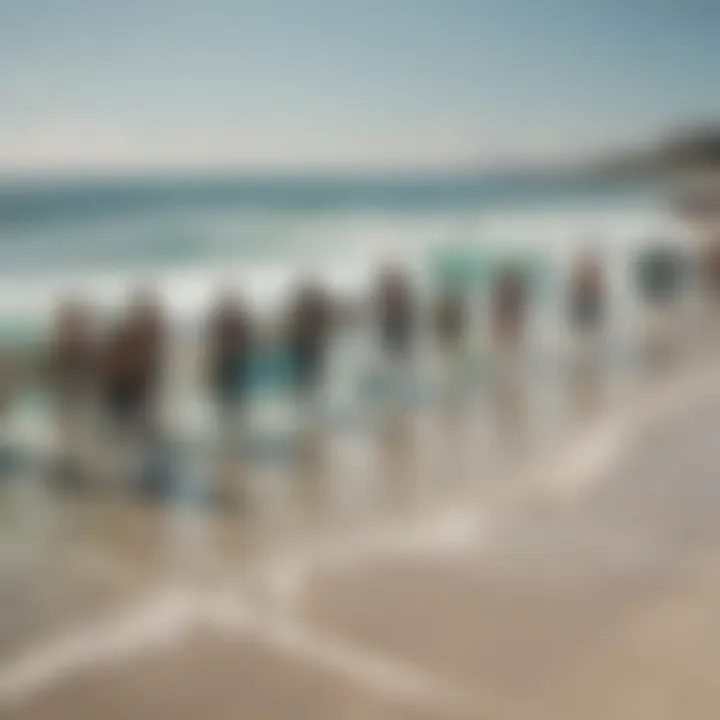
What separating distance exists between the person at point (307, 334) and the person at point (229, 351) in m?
0.14

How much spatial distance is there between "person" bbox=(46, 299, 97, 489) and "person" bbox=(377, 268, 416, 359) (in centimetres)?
70

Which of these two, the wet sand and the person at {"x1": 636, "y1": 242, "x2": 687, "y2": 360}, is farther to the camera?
the person at {"x1": 636, "y1": 242, "x2": 687, "y2": 360}

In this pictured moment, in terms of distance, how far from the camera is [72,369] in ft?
5.67

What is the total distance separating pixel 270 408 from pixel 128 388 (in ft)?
0.90

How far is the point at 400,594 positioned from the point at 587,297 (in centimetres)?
153

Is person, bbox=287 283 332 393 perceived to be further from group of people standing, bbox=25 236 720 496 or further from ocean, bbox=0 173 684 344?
ocean, bbox=0 173 684 344

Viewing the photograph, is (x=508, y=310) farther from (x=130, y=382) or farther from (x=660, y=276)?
(x=130, y=382)

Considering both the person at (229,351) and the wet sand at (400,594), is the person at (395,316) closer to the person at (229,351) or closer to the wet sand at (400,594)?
the person at (229,351)

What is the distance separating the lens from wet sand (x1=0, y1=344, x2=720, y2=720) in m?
0.95

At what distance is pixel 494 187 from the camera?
2.55 m

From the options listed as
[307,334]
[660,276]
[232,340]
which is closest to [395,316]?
[307,334]

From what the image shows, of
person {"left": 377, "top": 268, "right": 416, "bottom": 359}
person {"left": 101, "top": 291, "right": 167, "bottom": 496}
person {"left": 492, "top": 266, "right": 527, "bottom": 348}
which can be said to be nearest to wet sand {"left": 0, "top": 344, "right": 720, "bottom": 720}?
person {"left": 101, "top": 291, "right": 167, "bottom": 496}

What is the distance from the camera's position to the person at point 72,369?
1701mm

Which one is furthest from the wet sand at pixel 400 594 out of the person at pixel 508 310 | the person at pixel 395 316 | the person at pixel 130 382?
the person at pixel 508 310
